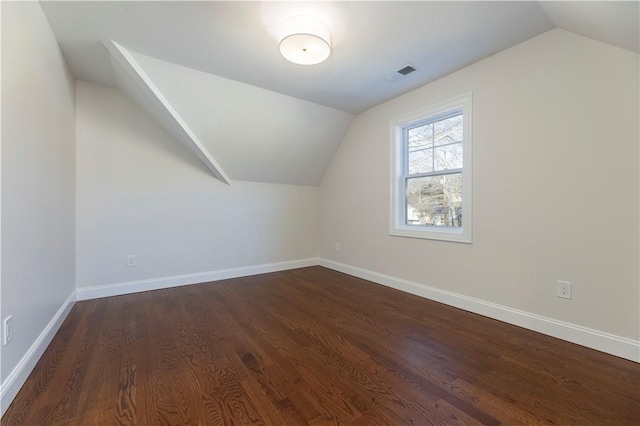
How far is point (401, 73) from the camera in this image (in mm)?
2684

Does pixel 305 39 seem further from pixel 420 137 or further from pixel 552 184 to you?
pixel 552 184

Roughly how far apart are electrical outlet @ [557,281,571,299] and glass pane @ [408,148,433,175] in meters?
1.54

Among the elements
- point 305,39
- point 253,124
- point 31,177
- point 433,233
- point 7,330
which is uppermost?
point 305,39

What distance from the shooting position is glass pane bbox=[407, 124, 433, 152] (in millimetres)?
3105

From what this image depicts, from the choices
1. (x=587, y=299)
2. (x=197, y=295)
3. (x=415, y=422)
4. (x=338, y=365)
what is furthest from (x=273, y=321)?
(x=587, y=299)

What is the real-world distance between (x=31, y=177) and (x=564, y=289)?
3670 millimetres

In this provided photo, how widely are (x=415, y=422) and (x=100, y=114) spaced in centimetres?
387

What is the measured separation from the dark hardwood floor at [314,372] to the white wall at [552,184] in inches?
13.7

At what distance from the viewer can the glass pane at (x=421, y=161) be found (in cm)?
310

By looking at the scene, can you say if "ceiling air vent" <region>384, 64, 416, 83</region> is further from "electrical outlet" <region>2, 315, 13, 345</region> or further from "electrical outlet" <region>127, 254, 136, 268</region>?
"electrical outlet" <region>127, 254, 136, 268</region>

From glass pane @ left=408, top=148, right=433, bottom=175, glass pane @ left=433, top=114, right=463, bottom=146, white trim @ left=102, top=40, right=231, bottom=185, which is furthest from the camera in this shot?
glass pane @ left=408, top=148, right=433, bottom=175

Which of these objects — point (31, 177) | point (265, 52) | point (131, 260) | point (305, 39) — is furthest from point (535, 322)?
point (131, 260)

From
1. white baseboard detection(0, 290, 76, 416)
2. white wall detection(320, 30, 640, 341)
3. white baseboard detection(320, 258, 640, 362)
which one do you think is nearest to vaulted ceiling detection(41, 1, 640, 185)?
white wall detection(320, 30, 640, 341)

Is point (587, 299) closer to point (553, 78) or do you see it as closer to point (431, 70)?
point (553, 78)
